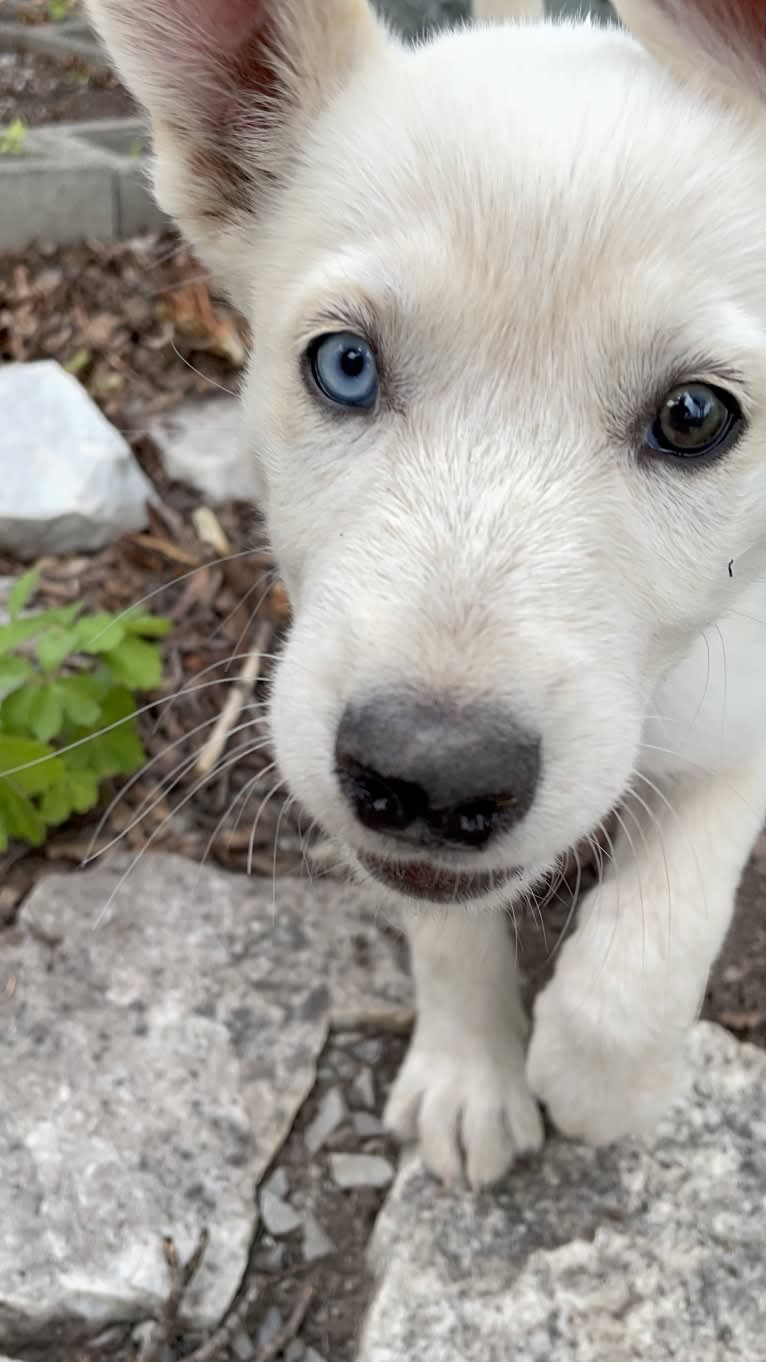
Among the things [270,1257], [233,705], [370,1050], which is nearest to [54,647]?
[233,705]

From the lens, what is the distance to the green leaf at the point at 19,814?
255cm

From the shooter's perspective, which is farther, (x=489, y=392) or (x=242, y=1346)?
(x=242, y=1346)

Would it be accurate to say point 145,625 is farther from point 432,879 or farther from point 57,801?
point 432,879

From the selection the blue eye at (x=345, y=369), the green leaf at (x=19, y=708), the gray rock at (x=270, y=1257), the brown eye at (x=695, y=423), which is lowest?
the gray rock at (x=270, y=1257)

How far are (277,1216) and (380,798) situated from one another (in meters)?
1.05

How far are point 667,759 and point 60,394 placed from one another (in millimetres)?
2434

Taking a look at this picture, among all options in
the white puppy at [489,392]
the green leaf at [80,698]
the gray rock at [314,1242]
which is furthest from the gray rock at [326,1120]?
the green leaf at [80,698]

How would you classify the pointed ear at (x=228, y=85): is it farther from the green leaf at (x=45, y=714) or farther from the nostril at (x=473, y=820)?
the nostril at (x=473, y=820)

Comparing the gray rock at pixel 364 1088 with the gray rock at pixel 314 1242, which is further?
the gray rock at pixel 364 1088

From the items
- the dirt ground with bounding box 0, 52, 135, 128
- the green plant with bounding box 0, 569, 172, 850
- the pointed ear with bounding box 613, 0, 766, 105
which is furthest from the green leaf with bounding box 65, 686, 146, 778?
the dirt ground with bounding box 0, 52, 135, 128

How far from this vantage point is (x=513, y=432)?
4.86 feet

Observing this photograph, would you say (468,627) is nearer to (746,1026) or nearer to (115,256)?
(746,1026)

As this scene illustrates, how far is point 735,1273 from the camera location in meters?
1.87

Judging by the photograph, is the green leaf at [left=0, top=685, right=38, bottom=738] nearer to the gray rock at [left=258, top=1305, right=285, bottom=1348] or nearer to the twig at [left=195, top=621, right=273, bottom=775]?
the twig at [left=195, top=621, right=273, bottom=775]
